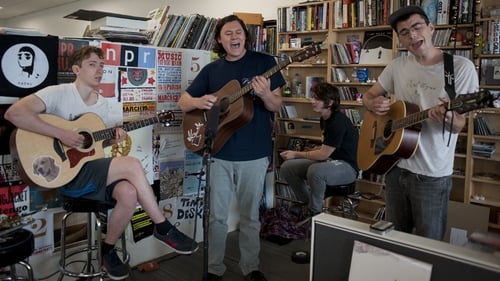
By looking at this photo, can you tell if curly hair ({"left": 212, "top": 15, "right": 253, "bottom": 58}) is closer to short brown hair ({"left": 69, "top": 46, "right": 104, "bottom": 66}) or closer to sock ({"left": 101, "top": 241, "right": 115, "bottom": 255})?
short brown hair ({"left": 69, "top": 46, "right": 104, "bottom": 66})

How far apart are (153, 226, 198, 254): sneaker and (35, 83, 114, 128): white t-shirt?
30.2 inches

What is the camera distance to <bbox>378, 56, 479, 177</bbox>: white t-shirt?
1.67 meters

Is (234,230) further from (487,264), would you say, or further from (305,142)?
(487,264)

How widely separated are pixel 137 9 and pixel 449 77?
608cm

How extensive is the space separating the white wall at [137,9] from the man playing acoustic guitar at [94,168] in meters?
2.88

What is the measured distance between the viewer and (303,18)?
4.11 meters

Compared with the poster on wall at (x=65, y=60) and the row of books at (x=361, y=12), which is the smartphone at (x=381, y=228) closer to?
the poster on wall at (x=65, y=60)

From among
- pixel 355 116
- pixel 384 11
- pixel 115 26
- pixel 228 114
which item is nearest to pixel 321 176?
Result: pixel 228 114

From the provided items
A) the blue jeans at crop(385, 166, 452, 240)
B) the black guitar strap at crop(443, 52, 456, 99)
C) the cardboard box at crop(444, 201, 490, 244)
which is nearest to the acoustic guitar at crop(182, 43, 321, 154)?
the black guitar strap at crop(443, 52, 456, 99)

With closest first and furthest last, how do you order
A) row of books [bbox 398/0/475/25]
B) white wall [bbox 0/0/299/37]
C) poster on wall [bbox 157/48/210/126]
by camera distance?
poster on wall [bbox 157/48/210/126] → row of books [bbox 398/0/475/25] → white wall [bbox 0/0/299/37]

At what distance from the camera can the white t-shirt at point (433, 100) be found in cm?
167

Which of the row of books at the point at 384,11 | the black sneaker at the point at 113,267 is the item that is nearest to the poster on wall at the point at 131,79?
the black sneaker at the point at 113,267

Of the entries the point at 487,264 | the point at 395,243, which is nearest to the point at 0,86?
the point at 395,243

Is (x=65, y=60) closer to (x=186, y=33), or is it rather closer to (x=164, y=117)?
(x=164, y=117)
